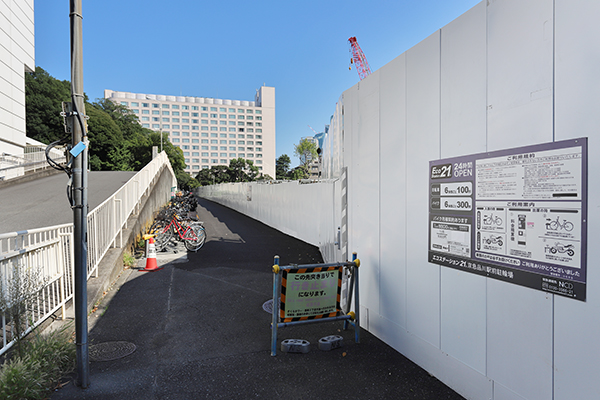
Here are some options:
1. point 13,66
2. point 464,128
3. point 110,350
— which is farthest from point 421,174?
point 13,66

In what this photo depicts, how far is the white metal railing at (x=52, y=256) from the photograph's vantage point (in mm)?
3846

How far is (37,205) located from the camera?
12.8m

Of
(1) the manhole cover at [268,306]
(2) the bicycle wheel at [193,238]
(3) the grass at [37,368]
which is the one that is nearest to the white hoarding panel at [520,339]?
(1) the manhole cover at [268,306]

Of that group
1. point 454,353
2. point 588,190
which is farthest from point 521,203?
point 454,353

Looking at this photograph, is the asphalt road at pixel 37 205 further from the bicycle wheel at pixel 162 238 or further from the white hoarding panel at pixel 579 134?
the white hoarding panel at pixel 579 134

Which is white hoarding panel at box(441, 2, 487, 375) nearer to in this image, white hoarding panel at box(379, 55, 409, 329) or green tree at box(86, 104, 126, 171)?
white hoarding panel at box(379, 55, 409, 329)

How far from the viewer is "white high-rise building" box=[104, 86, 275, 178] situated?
136m

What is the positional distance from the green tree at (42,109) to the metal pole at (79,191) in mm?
55825

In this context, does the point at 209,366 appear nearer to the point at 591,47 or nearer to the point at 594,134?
the point at 594,134

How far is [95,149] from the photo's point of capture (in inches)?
2191

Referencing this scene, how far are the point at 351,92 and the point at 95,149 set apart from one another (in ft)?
→ 199

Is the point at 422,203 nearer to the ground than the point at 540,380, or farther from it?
farther from it

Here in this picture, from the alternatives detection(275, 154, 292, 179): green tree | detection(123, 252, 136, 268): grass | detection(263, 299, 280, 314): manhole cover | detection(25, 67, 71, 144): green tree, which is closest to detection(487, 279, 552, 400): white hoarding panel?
detection(263, 299, 280, 314): manhole cover

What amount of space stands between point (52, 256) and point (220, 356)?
2.83 meters
